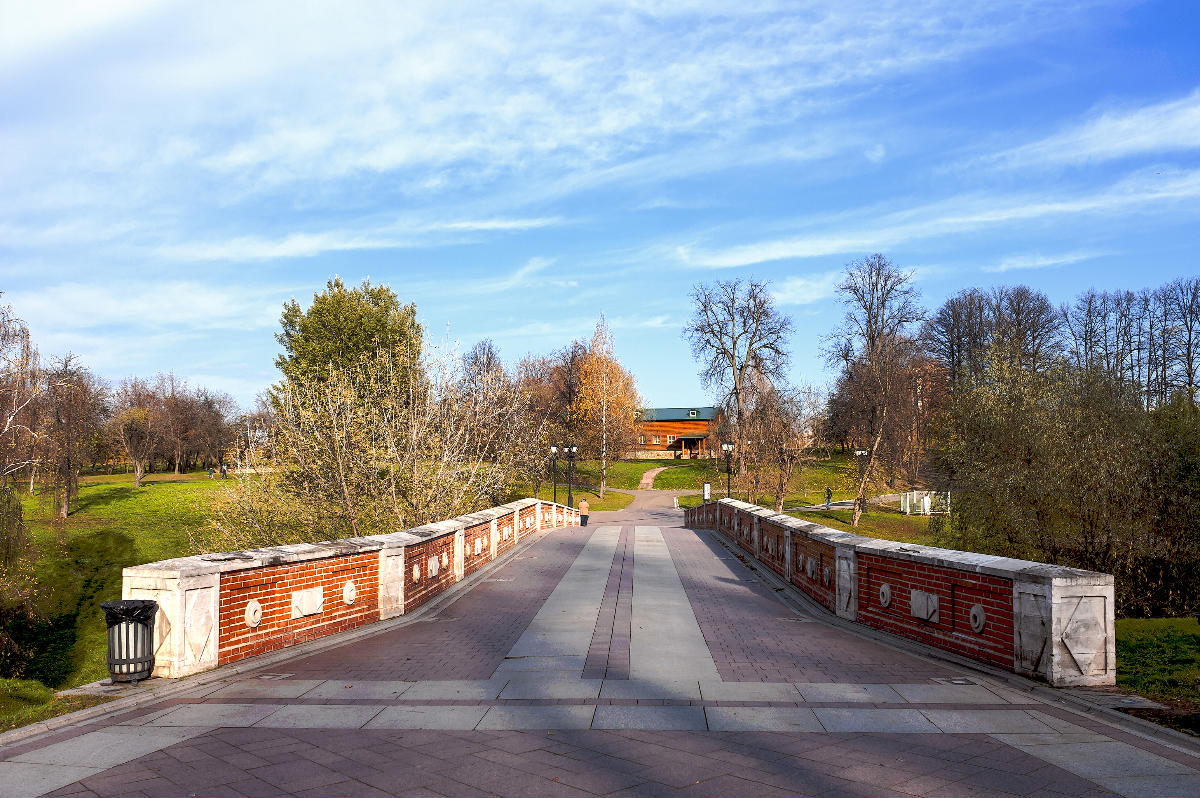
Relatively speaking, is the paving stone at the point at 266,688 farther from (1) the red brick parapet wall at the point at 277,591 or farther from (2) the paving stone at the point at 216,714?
(1) the red brick parapet wall at the point at 277,591

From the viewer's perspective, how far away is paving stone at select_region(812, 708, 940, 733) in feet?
18.1

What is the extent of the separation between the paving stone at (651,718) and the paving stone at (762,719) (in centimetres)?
11

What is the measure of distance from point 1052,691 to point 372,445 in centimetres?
1547

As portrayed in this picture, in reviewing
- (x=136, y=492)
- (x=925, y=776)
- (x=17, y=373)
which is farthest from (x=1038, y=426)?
(x=136, y=492)

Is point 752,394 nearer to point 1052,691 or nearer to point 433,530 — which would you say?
point 433,530

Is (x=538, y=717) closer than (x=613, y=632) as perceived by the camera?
Yes

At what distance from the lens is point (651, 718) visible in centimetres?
574

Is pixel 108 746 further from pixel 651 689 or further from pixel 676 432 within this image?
pixel 676 432

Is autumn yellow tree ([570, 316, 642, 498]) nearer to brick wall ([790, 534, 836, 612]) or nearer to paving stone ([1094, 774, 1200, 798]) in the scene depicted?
brick wall ([790, 534, 836, 612])

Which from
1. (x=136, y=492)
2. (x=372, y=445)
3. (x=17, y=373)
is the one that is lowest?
(x=136, y=492)

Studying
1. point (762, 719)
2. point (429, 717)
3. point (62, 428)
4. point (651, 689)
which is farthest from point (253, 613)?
point (62, 428)

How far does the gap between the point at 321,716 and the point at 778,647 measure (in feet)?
16.0

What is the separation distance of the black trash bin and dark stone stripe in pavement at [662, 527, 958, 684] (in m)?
5.36

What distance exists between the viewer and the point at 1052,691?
643 cm
